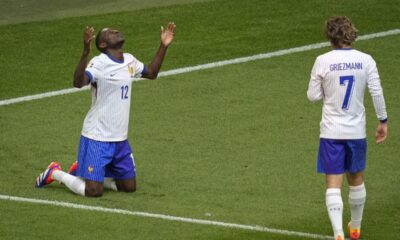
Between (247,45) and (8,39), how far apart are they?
3.57 m

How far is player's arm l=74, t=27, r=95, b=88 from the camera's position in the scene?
40.9ft

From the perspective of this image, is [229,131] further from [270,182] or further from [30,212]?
[30,212]

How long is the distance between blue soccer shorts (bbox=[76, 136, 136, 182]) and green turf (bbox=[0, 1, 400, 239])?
0.23 m

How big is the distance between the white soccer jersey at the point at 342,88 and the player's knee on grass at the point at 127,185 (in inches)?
95.7

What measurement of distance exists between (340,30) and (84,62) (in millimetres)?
2618

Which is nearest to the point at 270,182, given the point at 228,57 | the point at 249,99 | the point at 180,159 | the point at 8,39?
the point at 180,159

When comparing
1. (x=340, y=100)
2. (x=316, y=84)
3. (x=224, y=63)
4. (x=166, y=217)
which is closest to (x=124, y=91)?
(x=166, y=217)

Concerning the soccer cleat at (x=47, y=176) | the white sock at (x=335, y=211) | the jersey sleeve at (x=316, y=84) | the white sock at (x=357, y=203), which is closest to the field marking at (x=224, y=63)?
the soccer cleat at (x=47, y=176)

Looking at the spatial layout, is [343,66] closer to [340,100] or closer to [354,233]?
[340,100]

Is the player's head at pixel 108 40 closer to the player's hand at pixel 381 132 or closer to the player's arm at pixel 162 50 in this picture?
the player's arm at pixel 162 50

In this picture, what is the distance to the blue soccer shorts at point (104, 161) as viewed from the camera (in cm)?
1291

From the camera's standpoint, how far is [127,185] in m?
13.1

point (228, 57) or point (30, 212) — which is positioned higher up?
point (228, 57)

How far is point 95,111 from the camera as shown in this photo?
13.0 metres
